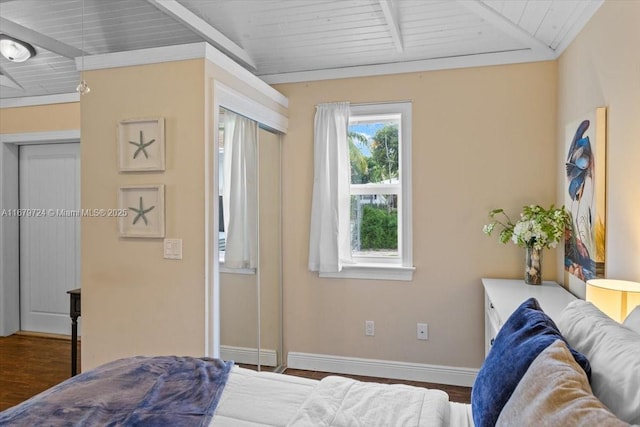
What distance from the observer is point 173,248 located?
2.51 metres

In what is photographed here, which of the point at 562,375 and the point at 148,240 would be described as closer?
the point at 562,375

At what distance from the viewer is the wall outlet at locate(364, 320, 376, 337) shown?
11.3 ft

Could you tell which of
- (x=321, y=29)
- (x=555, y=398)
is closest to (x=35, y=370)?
(x=321, y=29)

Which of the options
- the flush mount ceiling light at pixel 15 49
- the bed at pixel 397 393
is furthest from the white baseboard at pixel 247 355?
the flush mount ceiling light at pixel 15 49

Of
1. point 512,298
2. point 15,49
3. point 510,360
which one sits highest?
point 15,49

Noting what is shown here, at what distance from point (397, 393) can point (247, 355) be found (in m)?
1.76

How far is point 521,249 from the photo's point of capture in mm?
3133

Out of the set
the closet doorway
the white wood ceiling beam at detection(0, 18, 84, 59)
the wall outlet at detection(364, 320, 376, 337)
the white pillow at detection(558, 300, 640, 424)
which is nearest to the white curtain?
the closet doorway

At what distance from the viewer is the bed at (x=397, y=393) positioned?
895 millimetres

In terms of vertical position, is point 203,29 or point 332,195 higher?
point 203,29

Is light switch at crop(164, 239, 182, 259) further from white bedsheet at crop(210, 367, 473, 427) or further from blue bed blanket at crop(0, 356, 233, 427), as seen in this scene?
white bedsheet at crop(210, 367, 473, 427)

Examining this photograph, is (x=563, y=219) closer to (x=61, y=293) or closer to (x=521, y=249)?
(x=521, y=249)

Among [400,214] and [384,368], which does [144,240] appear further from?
[384,368]

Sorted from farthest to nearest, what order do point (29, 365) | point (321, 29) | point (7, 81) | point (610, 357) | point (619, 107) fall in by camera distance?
point (7, 81)
point (29, 365)
point (321, 29)
point (619, 107)
point (610, 357)
